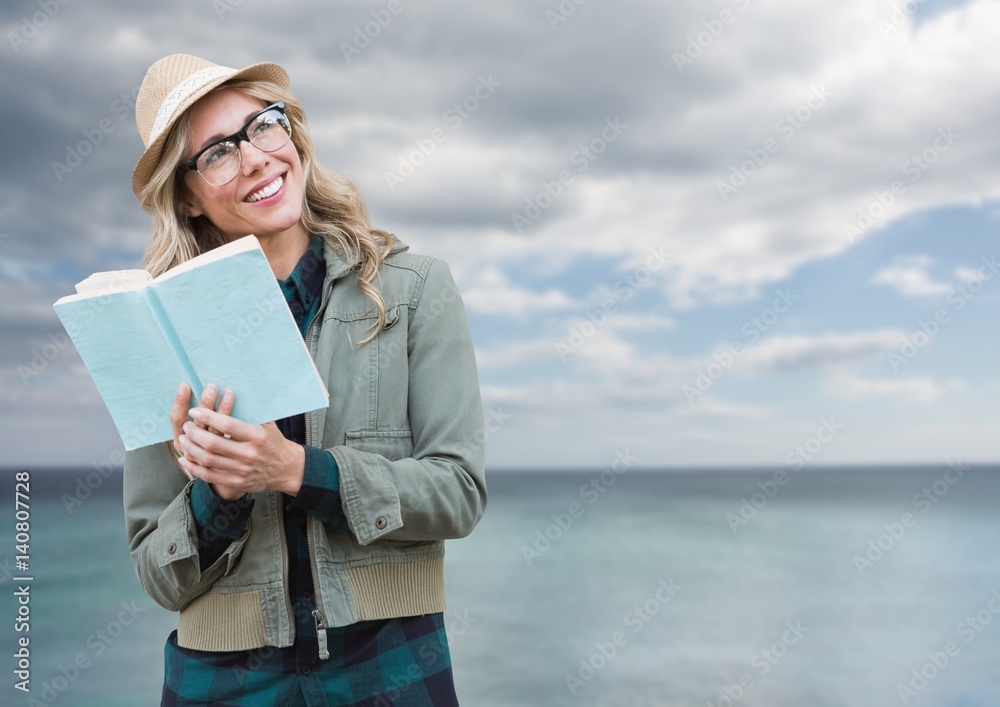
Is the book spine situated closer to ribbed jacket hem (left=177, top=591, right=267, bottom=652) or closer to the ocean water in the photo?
ribbed jacket hem (left=177, top=591, right=267, bottom=652)

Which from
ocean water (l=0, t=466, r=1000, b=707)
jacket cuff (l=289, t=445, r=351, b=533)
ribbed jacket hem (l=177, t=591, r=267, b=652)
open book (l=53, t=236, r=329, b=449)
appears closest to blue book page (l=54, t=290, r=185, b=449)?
open book (l=53, t=236, r=329, b=449)

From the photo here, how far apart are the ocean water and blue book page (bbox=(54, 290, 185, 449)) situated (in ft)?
7.45

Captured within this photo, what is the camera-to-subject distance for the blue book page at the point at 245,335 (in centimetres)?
147

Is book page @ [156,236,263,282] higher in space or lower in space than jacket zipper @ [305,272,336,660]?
higher

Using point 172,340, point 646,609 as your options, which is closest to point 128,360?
point 172,340

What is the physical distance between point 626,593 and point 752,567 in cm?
337

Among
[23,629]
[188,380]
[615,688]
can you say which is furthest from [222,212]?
[615,688]

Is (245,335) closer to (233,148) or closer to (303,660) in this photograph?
(233,148)

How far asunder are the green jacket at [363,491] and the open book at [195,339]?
0.69ft

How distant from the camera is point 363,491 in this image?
64.8 inches

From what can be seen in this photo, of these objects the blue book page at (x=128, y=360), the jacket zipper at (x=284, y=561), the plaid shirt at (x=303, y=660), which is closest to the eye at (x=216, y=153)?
the blue book page at (x=128, y=360)

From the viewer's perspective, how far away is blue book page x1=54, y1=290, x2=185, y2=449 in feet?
5.07

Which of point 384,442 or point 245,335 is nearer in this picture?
point 245,335

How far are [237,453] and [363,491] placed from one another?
0.82 ft
